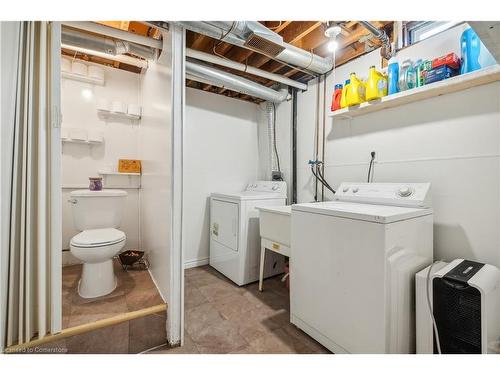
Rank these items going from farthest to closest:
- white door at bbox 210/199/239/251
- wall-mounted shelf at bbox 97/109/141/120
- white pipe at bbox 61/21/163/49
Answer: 1. wall-mounted shelf at bbox 97/109/141/120
2. white door at bbox 210/199/239/251
3. white pipe at bbox 61/21/163/49

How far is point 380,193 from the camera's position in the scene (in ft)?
5.64

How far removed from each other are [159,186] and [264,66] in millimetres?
1803

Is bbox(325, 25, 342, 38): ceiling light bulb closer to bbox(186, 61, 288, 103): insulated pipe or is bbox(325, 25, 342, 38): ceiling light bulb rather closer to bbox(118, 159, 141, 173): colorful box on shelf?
bbox(186, 61, 288, 103): insulated pipe

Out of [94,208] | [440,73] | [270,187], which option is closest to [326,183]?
[270,187]

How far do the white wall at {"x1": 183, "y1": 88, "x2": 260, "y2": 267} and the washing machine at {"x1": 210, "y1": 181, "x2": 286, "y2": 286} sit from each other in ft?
0.81

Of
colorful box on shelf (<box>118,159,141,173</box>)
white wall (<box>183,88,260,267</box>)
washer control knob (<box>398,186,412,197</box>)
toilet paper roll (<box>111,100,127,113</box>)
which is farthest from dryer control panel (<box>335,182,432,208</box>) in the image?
toilet paper roll (<box>111,100,127,113</box>)

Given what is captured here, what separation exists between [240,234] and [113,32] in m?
1.90

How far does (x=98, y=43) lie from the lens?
182cm

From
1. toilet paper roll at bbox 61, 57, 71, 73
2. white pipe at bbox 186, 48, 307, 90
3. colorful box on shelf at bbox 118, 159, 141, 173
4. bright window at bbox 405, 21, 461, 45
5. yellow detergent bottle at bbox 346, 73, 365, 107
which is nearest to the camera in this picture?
bright window at bbox 405, 21, 461, 45

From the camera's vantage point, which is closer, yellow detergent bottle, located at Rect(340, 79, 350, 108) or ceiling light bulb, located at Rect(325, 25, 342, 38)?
ceiling light bulb, located at Rect(325, 25, 342, 38)

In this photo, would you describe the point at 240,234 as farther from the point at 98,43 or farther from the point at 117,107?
the point at 98,43

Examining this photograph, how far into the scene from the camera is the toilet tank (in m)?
2.04

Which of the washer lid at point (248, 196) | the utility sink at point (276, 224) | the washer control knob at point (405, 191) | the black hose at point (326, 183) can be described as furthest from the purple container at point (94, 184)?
the washer control knob at point (405, 191)
